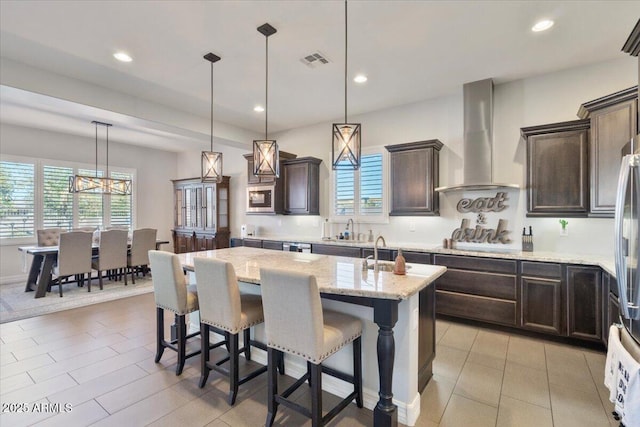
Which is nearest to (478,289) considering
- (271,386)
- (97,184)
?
(271,386)

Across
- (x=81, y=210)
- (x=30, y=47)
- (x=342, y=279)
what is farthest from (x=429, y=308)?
(x=81, y=210)

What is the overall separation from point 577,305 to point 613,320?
441mm

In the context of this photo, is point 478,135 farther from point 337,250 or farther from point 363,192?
point 337,250

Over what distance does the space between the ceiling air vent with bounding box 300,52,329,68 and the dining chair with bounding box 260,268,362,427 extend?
252 cm

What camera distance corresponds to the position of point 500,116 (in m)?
4.02

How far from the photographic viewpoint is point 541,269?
129 inches

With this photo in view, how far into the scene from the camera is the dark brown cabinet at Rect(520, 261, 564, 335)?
3188mm

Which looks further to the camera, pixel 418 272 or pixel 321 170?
pixel 321 170

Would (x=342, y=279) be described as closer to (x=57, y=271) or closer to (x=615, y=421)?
(x=615, y=421)

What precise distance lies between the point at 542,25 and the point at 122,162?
8517 millimetres

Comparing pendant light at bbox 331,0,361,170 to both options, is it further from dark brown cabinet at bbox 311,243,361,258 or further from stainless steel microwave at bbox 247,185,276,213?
stainless steel microwave at bbox 247,185,276,213

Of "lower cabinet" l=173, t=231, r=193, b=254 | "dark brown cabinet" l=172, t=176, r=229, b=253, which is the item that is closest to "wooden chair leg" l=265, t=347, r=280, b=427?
"dark brown cabinet" l=172, t=176, r=229, b=253

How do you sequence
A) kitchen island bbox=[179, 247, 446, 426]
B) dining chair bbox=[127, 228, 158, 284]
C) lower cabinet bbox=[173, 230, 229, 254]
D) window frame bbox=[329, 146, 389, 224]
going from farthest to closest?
lower cabinet bbox=[173, 230, 229, 254] < dining chair bbox=[127, 228, 158, 284] < window frame bbox=[329, 146, 389, 224] < kitchen island bbox=[179, 247, 446, 426]

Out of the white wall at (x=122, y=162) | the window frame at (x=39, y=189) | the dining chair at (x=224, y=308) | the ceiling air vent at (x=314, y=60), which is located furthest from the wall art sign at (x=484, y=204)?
the window frame at (x=39, y=189)
